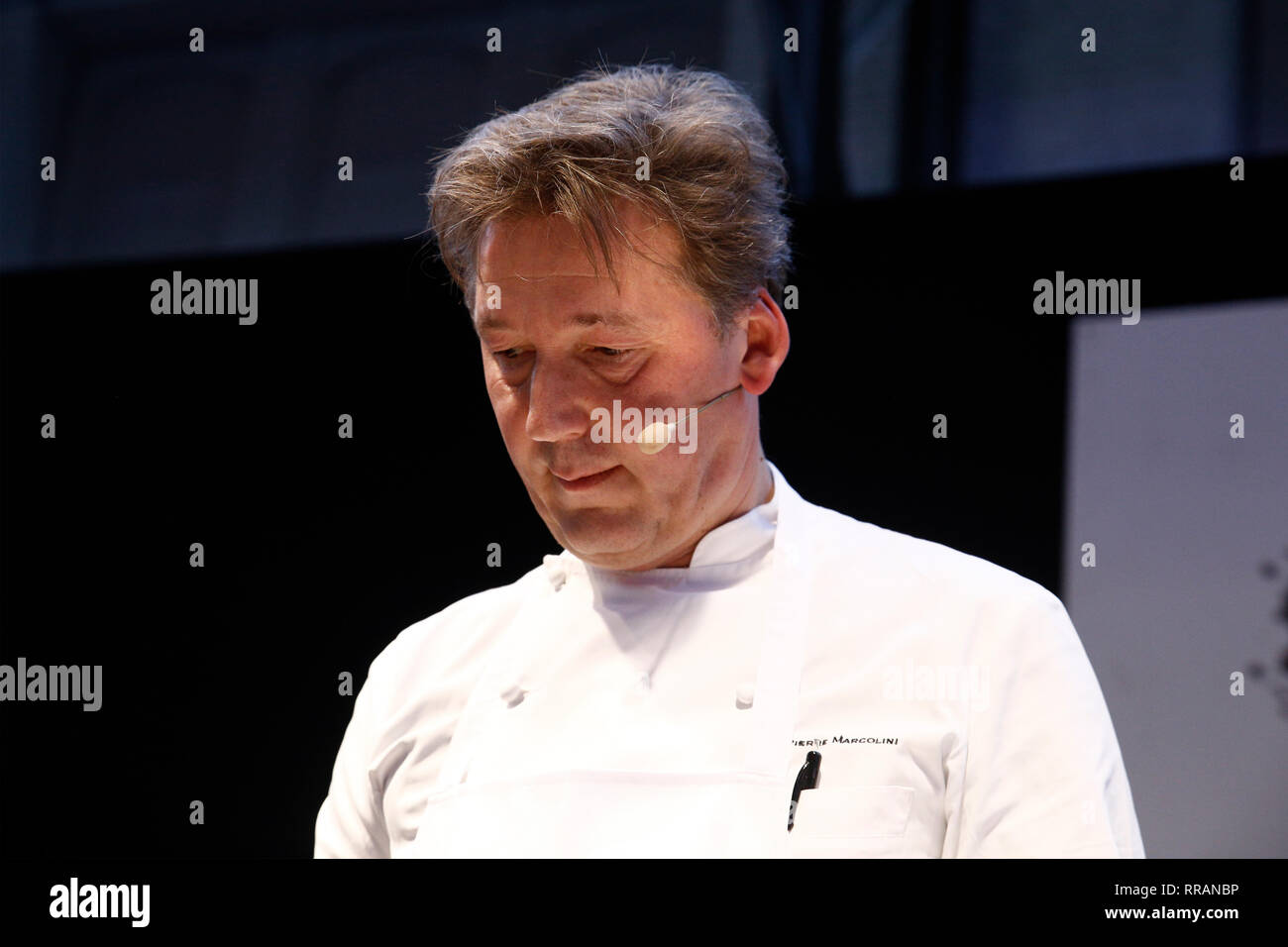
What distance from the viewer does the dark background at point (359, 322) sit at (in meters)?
1.58

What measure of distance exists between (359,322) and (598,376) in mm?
429

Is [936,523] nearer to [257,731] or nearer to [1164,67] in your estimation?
[1164,67]

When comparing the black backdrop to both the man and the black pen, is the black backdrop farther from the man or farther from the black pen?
the black pen

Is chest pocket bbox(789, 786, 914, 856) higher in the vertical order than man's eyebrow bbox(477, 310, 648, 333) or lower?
lower

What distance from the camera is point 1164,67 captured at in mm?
1593

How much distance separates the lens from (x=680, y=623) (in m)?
1.46

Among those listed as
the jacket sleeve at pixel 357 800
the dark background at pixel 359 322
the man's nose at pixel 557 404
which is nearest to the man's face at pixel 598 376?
the man's nose at pixel 557 404

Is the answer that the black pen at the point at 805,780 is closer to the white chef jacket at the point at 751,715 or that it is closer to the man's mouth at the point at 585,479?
the white chef jacket at the point at 751,715

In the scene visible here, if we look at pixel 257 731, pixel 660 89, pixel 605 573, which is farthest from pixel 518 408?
pixel 257 731

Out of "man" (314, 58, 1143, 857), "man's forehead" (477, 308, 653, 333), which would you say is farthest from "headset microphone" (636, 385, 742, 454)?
"man's forehead" (477, 308, 653, 333)

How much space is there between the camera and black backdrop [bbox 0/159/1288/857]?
5.14ft
